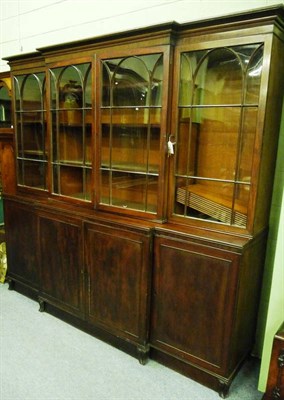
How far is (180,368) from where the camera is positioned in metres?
1.90

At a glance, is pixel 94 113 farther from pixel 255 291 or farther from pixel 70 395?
pixel 70 395

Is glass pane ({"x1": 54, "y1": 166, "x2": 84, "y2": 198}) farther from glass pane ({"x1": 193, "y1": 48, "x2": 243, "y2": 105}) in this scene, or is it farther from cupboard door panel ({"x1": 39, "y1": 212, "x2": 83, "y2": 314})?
glass pane ({"x1": 193, "y1": 48, "x2": 243, "y2": 105})

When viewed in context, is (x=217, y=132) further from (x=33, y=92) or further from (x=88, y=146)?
(x=33, y=92)

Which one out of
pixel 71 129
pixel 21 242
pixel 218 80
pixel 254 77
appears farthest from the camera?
pixel 21 242

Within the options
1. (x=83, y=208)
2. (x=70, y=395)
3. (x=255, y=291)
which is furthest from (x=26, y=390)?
(x=255, y=291)

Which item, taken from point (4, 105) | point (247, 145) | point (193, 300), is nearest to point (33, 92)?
point (4, 105)

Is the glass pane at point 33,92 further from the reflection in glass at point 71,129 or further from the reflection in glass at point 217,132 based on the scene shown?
the reflection in glass at point 217,132

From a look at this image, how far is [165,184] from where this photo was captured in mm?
1819

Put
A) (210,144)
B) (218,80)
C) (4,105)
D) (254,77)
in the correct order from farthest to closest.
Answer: (4,105) → (210,144) → (218,80) → (254,77)

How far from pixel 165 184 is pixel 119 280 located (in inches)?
28.2

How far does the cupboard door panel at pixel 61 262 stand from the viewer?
217 cm

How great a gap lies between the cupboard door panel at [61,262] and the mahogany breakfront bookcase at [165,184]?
1 centimetres

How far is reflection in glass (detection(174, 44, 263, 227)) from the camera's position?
5.22ft

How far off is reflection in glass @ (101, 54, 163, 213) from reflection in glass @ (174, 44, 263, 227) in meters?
0.18
